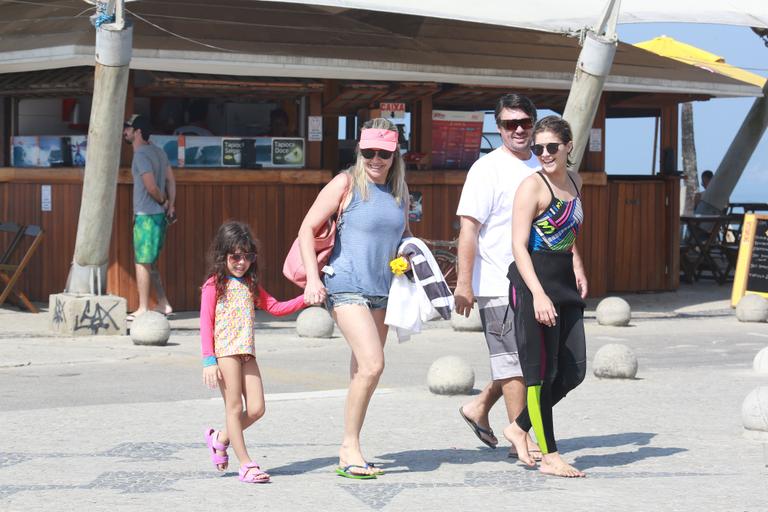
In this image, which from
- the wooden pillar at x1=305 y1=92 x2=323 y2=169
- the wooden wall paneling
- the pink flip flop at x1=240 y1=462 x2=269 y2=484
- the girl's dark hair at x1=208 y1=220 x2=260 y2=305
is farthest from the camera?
the wooden wall paneling

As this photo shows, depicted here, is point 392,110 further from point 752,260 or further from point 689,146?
point 689,146

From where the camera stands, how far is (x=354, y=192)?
23.1 feet

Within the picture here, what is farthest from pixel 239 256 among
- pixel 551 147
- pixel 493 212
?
pixel 551 147

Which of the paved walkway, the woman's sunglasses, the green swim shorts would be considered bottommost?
the paved walkway

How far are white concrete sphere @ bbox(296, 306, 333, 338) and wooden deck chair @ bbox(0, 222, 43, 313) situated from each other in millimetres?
3118

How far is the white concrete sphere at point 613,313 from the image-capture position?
584 inches

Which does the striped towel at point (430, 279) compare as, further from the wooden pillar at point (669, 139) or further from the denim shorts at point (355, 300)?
the wooden pillar at point (669, 139)

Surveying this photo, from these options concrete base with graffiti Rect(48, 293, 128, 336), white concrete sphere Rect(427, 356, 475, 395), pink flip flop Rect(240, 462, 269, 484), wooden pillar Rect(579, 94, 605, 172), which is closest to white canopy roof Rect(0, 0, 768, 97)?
wooden pillar Rect(579, 94, 605, 172)

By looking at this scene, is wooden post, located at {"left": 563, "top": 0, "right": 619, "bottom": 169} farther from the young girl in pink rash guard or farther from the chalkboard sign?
the young girl in pink rash guard

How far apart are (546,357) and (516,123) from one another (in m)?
1.24

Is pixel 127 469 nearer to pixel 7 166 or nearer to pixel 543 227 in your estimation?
pixel 543 227

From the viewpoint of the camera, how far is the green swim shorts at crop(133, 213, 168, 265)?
14148 millimetres

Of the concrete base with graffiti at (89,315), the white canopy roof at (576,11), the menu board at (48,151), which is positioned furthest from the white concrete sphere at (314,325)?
the menu board at (48,151)

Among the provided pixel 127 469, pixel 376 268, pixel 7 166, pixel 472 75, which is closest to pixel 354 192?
pixel 376 268
